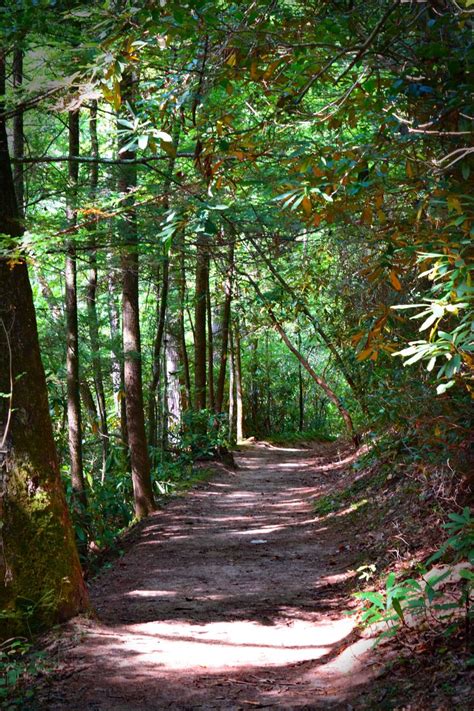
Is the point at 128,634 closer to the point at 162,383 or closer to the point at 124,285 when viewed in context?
the point at 124,285

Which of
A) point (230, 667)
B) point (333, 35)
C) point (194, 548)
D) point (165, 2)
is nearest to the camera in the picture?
point (165, 2)

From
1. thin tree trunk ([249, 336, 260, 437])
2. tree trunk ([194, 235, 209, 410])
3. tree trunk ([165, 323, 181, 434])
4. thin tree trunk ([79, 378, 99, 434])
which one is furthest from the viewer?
thin tree trunk ([249, 336, 260, 437])

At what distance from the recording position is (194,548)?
33.0ft

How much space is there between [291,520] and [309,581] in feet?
12.6

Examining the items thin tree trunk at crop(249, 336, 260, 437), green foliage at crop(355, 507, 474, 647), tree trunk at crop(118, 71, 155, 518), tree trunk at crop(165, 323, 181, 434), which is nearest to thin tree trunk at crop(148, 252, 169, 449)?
tree trunk at crop(118, 71, 155, 518)

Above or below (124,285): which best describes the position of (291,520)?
below

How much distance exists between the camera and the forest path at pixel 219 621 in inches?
188

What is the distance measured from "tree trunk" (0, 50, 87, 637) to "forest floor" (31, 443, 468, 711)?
16.9 inches

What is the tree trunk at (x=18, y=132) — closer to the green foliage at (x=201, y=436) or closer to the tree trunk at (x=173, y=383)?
the green foliage at (x=201, y=436)

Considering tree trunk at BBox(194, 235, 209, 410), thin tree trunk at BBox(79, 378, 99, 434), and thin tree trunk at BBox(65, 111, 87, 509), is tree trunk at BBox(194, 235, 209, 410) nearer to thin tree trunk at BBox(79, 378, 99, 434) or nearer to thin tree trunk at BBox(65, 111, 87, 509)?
thin tree trunk at BBox(79, 378, 99, 434)

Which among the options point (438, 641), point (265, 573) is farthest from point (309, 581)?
point (438, 641)

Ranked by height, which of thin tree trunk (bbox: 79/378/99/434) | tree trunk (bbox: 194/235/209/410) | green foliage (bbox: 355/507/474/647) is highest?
tree trunk (bbox: 194/235/209/410)

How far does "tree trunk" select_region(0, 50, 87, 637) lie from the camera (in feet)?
19.6

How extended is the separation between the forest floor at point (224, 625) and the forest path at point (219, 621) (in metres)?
0.01
